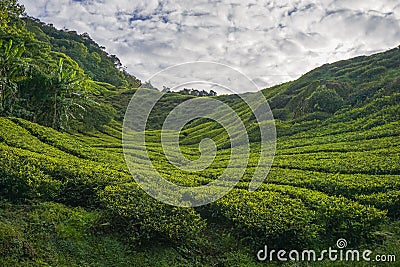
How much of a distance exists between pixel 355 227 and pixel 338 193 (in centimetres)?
277

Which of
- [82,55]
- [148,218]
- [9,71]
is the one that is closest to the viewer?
[148,218]

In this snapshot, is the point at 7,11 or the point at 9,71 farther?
the point at 7,11

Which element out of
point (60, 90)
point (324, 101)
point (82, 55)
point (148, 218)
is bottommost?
point (148, 218)

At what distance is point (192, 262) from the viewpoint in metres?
7.00

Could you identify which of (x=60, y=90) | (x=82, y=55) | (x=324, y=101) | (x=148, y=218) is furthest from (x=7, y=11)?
(x=82, y=55)

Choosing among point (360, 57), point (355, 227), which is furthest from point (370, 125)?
point (360, 57)

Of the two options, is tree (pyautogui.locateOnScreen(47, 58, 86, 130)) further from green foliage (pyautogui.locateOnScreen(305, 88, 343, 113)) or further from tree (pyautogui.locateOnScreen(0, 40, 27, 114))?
green foliage (pyautogui.locateOnScreen(305, 88, 343, 113))

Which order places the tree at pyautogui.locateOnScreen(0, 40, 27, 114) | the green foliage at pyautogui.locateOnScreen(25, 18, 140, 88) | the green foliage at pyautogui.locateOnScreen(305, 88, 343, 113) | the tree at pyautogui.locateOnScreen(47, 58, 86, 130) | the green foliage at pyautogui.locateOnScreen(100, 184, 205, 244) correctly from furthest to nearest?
the green foliage at pyautogui.locateOnScreen(25, 18, 140, 88) → the green foliage at pyautogui.locateOnScreen(305, 88, 343, 113) → the tree at pyautogui.locateOnScreen(47, 58, 86, 130) → the tree at pyautogui.locateOnScreen(0, 40, 27, 114) → the green foliage at pyautogui.locateOnScreen(100, 184, 205, 244)

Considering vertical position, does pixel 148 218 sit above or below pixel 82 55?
below

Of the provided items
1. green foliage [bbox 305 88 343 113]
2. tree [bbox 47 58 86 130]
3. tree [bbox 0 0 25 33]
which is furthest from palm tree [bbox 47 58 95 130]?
green foliage [bbox 305 88 343 113]

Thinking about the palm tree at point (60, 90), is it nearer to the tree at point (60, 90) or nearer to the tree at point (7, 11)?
the tree at point (60, 90)

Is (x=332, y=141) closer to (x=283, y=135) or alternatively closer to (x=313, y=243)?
(x=283, y=135)

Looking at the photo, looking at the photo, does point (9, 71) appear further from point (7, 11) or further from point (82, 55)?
point (82, 55)

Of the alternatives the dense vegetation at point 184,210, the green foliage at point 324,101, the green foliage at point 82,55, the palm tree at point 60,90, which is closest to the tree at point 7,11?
the palm tree at point 60,90
